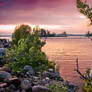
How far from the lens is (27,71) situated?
13930 millimetres

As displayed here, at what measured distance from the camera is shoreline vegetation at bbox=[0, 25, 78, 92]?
949cm

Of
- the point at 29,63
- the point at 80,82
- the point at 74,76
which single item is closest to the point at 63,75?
the point at 74,76

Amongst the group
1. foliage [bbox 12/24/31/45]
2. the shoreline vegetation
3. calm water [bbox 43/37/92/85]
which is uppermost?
foliage [bbox 12/24/31/45]

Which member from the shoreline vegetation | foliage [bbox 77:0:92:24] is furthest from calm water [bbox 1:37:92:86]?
foliage [bbox 77:0:92:24]

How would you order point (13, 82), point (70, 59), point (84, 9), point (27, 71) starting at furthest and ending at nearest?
point (70, 59)
point (27, 71)
point (13, 82)
point (84, 9)

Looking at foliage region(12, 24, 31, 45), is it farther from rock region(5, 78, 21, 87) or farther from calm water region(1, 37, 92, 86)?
rock region(5, 78, 21, 87)

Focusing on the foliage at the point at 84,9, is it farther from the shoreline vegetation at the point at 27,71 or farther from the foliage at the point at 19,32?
the foliage at the point at 19,32

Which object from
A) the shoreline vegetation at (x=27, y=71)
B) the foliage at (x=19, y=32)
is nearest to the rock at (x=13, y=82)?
the shoreline vegetation at (x=27, y=71)

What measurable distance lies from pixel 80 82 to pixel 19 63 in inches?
219

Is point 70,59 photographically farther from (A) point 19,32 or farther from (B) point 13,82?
(B) point 13,82

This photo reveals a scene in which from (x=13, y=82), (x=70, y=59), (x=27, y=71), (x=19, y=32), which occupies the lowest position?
(x=70, y=59)

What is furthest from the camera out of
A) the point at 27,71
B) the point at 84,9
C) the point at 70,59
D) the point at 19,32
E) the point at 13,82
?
the point at 19,32

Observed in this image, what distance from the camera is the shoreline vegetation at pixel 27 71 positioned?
949 cm

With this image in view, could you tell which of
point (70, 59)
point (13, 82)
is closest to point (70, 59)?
point (70, 59)
